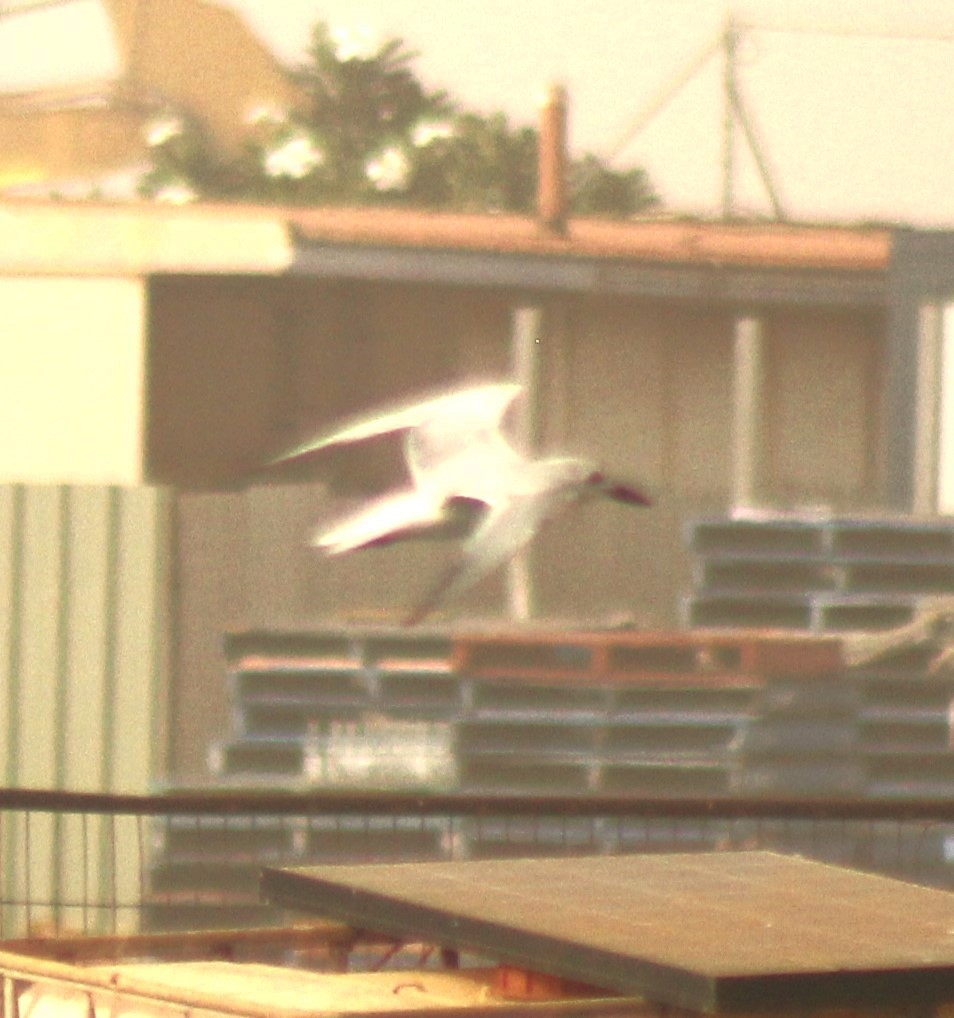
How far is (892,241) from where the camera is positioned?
17047 mm

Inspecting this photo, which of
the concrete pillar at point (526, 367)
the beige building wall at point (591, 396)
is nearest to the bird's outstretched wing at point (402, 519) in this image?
the beige building wall at point (591, 396)

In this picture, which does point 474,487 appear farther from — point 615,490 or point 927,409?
point 927,409

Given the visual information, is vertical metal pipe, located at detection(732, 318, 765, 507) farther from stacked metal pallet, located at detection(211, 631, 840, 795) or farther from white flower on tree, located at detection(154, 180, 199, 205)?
white flower on tree, located at detection(154, 180, 199, 205)

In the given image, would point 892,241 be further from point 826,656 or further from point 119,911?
point 119,911

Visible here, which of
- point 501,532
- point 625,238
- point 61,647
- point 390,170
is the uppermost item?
point 390,170

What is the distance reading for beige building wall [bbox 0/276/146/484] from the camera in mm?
19609

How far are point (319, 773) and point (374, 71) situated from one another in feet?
117

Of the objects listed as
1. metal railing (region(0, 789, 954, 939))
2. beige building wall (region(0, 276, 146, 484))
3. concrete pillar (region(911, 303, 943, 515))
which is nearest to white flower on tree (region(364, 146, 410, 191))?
beige building wall (region(0, 276, 146, 484))

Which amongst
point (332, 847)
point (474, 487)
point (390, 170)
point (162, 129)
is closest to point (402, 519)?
point (474, 487)

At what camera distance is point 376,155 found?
46.7m

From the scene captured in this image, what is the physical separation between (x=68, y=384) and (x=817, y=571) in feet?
25.4

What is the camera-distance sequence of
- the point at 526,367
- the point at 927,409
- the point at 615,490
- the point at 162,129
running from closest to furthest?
the point at 615,490, the point at 927,409, the point at 526,367, the point at 162,129

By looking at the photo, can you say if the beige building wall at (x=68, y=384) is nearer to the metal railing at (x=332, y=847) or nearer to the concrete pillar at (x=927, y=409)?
the metal railing at (x=332, y=847)

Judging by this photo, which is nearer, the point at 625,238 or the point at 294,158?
the point at 625,238
